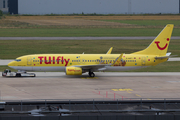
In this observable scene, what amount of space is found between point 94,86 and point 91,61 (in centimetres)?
844

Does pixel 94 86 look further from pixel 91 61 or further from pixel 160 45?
pixel 160 45

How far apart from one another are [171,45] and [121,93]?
5603cm

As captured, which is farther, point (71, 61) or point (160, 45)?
point (160, 45)

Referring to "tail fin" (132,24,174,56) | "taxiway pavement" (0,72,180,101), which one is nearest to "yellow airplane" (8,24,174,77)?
"tail fin" (132,24,174,56)

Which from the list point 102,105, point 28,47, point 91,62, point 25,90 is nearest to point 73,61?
point 91,62

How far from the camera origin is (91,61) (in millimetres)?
47969

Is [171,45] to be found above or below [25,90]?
above

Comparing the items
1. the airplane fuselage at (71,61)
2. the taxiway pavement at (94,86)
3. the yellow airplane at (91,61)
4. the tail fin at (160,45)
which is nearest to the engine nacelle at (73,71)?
the yellow airplane at (91,61)

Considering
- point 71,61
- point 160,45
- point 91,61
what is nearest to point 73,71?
point 71,61

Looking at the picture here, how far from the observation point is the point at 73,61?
156 feet

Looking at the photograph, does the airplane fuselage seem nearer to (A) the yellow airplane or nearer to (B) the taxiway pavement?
(A) the yellow airplane

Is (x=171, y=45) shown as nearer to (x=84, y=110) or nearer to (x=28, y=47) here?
(x=28, y=47)

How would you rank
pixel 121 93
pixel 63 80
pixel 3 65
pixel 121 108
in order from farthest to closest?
pixel 3 65 < pixel 63 80 < pixel 121 93 < pixel 121 108

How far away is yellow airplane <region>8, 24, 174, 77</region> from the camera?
47.0m
